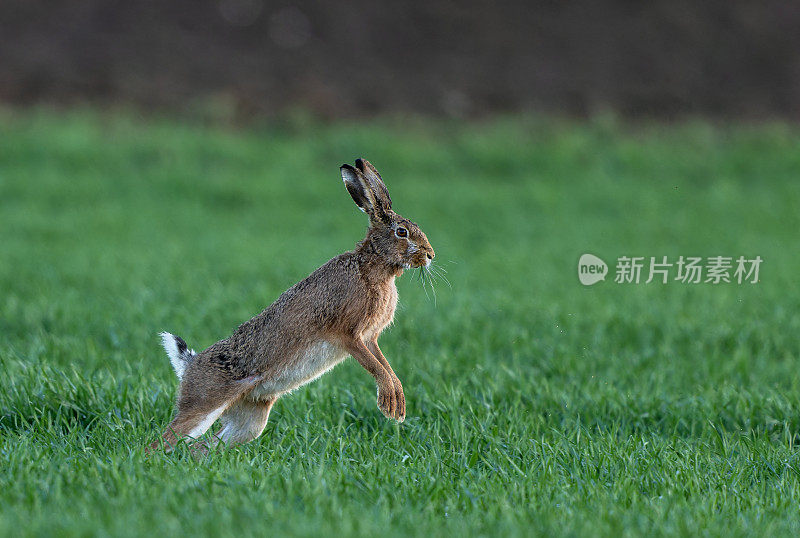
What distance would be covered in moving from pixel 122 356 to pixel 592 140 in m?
12.3

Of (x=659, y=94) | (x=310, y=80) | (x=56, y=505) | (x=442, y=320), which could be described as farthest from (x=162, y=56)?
(x=56, y=505)

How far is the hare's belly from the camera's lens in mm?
4062

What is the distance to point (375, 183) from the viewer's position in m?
3.88

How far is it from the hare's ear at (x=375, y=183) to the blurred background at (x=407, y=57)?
14.3 metres

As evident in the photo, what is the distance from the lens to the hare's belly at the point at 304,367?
4.06 metres

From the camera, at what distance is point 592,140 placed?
Answer: 56.6 ft

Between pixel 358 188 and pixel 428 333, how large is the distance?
3.66 meters

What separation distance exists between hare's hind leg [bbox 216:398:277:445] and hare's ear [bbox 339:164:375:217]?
3.27 ft

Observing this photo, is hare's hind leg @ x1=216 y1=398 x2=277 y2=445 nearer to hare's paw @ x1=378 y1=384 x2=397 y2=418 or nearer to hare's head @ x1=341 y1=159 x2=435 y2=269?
hare's paw @ x1=378 y1=384 x2=397 y2=418

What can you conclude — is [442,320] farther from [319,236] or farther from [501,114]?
[501,114]

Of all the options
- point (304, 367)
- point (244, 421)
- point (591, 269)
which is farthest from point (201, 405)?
point (591, 269)

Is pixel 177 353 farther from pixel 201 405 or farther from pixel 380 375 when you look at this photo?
pixel 380 375

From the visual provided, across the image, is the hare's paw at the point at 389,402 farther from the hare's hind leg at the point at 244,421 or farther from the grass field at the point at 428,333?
the hare's hind leg at the point at 244,421

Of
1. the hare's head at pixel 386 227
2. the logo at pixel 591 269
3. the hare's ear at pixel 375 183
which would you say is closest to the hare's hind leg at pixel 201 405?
the hare's head at pixel 386 227
